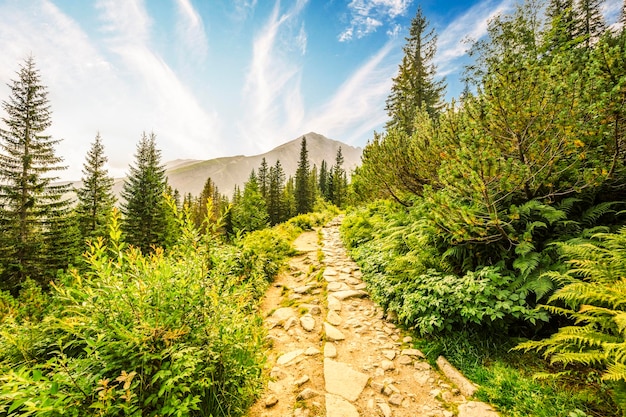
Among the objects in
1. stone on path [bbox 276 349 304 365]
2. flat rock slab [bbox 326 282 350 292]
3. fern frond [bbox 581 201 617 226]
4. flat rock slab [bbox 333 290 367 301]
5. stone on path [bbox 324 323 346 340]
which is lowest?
stone on path [bbox 276 349 304 365]

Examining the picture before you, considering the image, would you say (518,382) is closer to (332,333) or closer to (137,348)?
(332,333)

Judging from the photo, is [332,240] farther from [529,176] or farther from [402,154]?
[529,176]

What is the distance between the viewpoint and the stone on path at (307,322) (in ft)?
14.2

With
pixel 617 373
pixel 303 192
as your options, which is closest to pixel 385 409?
pixel 617 373

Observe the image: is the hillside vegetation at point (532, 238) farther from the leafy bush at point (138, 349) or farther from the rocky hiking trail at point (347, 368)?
the leafy bush at point (138, 349)

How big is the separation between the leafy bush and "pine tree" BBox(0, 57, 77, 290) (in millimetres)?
23571

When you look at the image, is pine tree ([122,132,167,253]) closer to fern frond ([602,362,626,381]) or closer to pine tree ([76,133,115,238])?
pine tree ([76,133,115,238])

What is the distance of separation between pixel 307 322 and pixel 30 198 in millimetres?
25901

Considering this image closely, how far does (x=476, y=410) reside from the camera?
2.44m

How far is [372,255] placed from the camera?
650 cm

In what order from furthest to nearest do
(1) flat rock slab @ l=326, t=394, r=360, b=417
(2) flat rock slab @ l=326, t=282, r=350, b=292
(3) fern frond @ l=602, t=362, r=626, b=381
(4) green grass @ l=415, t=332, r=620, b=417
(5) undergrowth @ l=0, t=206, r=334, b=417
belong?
(2) flat rock slab @ l=326, t=282, r=350, b=292 < (1) flat rock slab @ l=326, t=394, r=360, b=417 < (4) green grass @ l=415, t=332, r=620, b=417 < (3) fern frond @ l=602, t=362, r=626, b=381 < (5) undergrowth @ l=0, t=206, r=334, b=417

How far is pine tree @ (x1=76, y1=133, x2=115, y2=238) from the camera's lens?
73.0ft

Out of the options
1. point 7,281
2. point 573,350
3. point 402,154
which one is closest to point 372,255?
point 402,154

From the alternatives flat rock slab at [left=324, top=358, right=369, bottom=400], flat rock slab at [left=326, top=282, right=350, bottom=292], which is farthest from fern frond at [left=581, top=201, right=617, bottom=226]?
flat rock slab at [left=326, top=282, right=350, bottom=292]
